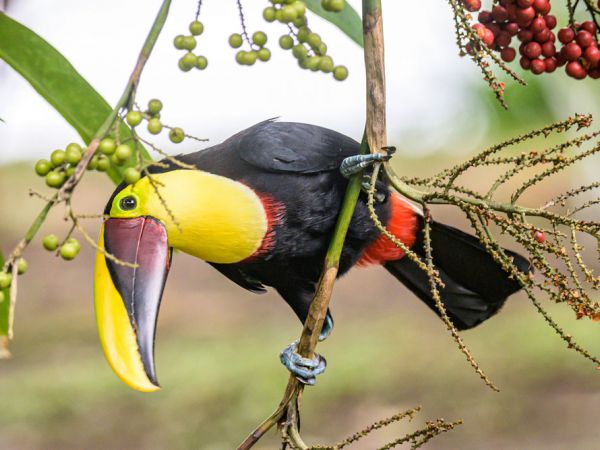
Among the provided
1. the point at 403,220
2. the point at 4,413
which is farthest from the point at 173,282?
the point at 403,220

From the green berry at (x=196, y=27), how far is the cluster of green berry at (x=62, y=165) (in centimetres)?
17

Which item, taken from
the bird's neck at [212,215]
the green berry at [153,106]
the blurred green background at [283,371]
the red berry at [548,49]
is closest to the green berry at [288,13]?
the green berry at [153,106]

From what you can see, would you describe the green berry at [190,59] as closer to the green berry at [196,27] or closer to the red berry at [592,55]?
the green berry at [196,27]

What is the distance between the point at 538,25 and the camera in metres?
0.88

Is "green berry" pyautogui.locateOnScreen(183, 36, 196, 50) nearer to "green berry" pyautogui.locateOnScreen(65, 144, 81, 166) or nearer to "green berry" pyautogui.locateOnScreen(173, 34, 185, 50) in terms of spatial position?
"green berry" pyautogui.locateOnScreen(173, 34, 185, 50)

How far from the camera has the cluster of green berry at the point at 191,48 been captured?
71 cm

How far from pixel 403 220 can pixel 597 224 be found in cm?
34

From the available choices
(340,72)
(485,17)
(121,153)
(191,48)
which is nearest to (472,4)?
(485,17)

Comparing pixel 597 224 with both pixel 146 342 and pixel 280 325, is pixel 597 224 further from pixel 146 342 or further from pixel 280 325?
pixel 280 325

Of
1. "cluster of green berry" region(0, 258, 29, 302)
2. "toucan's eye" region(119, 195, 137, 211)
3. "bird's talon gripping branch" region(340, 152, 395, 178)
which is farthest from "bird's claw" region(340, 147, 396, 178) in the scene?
"cluster of green berry" region(0, 258, 29, 302)

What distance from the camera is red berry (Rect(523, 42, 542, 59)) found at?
2.90 ft

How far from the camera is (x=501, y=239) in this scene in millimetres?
3326

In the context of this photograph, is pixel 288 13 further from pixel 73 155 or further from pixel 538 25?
pixel 538 25

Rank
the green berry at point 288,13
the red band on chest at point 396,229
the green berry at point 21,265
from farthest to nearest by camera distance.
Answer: the red band on chest at point 396,229
the green berry at point 288,13
the green berry at point 21,265
